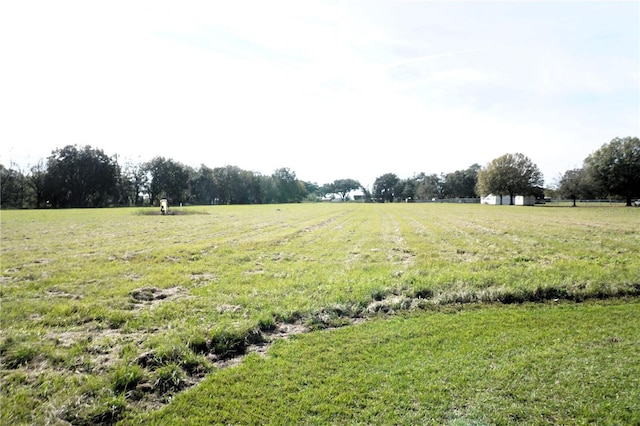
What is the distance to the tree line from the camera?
6506 centimetres

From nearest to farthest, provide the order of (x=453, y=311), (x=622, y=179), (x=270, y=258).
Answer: (x=453, y=311)
(x=270, y=258)
(x=622, y=179)

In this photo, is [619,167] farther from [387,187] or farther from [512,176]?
[387,187]

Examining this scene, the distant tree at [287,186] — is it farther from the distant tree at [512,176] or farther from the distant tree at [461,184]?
the distant tree at [512,176]

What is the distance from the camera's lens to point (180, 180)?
101 meters

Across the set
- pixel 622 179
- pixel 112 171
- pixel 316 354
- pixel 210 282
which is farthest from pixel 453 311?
pixel 112 171

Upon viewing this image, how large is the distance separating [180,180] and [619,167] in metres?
108

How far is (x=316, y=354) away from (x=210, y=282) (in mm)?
5473

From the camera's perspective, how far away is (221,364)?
210 inches

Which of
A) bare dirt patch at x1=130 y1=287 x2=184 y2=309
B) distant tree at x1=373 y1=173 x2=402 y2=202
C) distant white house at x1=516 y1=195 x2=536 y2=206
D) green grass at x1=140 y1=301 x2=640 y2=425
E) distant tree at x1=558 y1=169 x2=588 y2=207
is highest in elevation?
distant tree at x1=373 y1=173 x2=402 y2=202

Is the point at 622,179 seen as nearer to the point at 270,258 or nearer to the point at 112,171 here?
the point at 270,258

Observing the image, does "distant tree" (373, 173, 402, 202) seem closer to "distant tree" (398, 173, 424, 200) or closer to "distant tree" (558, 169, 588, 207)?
"distant tree" (398, 173, 424, 200)

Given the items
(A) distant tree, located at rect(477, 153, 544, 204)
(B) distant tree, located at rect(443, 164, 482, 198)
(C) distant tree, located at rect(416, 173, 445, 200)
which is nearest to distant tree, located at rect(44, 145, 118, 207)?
(A) distant tree, located at rect(477, 153, 544, 204)

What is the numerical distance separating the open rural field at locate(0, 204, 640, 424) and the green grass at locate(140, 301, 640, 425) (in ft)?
0.08

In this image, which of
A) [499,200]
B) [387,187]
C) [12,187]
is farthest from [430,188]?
[12,187]
